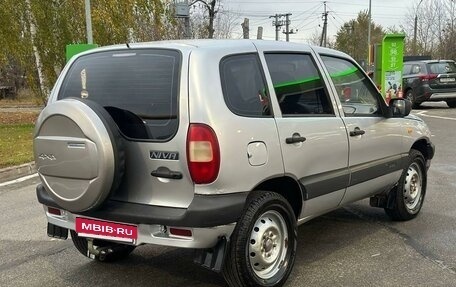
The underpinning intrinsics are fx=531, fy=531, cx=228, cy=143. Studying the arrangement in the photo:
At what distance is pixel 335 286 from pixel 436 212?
2.53 metres

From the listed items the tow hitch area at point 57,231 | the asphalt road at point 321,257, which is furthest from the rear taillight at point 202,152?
the tow hitch area at point 57,231

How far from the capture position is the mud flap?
3.42 meters

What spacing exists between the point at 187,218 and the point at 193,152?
1.36ft

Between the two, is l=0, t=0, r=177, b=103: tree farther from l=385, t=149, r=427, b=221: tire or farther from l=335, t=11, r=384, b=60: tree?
l=335, t=11, r=384, b=60: tree

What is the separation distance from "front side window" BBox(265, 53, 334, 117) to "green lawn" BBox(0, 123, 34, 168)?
6.89m

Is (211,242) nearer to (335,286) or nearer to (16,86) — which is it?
(335,286)

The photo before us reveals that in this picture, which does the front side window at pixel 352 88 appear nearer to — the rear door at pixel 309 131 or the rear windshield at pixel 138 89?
the rear door at pixel 309 131

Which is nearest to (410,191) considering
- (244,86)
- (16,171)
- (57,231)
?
(244,86)

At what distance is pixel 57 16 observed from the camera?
53.5 feet

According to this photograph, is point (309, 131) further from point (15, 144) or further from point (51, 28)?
point (51, 28)

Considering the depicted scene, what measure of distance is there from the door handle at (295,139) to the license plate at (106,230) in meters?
1.23

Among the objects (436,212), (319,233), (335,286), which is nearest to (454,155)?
(436,212)

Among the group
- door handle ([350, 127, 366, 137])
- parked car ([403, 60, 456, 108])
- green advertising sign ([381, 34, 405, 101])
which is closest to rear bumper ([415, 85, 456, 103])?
parked car ([403, 60, 456, 108])

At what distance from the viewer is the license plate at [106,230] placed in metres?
3.50
